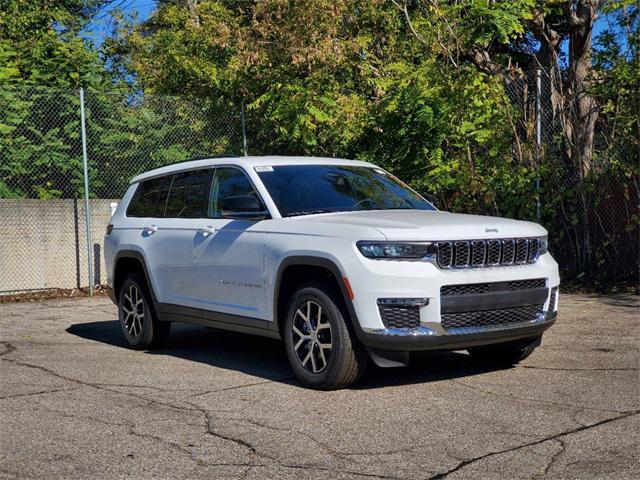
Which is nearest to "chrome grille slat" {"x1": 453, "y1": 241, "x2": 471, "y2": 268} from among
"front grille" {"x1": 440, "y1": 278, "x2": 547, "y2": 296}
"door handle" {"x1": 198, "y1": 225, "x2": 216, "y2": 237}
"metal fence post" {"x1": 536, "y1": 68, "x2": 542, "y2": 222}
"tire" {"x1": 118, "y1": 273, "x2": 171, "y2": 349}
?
"front grille" {"x1": 440, "y1": 278, "x2": 547, "y2": 296}

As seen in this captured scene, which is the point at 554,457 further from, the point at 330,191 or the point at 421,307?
the point at 330,191

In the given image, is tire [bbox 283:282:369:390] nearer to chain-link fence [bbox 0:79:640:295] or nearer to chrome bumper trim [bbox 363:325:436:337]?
chrome bumper trim [bbox 363:325:436:337]

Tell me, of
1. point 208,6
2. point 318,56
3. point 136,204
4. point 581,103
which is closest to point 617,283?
point 581,103

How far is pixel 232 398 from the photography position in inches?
265

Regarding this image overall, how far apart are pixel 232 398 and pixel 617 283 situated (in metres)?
7.94

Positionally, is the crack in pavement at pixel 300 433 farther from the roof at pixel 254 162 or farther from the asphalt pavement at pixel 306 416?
the roof at pixel 254 162

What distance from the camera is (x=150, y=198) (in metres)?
9.45

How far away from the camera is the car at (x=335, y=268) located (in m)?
6.60

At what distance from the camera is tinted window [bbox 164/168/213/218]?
8.52m

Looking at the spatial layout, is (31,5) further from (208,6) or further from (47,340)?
(47,340)

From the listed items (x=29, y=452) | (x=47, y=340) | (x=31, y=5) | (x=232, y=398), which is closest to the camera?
(x=29, y=452)

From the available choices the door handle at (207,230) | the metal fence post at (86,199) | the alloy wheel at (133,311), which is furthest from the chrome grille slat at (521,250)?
the metal fence post at (86,199)

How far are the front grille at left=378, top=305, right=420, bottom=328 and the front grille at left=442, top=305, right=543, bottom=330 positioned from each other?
208mm

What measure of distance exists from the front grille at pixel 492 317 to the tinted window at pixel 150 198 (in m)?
3.55
